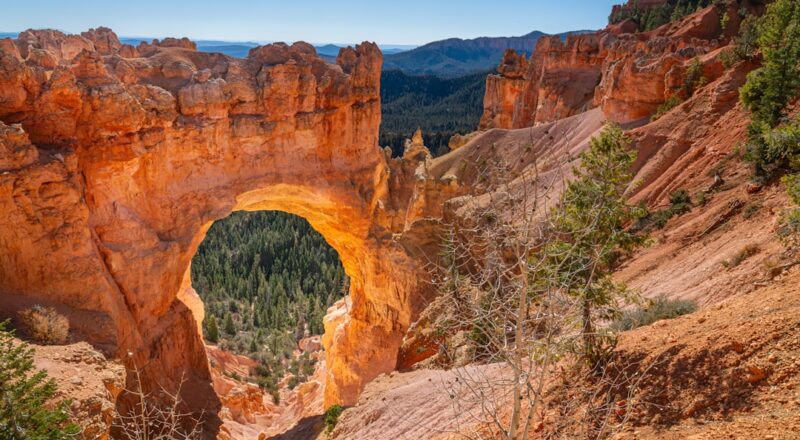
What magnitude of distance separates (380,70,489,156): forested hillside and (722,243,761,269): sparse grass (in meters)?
80.1

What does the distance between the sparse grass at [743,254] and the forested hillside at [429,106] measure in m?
80.1

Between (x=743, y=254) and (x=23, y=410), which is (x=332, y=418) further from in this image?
(x=743, y=254)

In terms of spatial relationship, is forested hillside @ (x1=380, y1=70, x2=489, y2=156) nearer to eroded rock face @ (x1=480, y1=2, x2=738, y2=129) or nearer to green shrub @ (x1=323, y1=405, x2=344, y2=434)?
eroded rock face @ (x1=480, y1=2, x2=738, y2=129)

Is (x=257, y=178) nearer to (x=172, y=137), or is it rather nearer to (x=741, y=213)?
(x=172, y=137)

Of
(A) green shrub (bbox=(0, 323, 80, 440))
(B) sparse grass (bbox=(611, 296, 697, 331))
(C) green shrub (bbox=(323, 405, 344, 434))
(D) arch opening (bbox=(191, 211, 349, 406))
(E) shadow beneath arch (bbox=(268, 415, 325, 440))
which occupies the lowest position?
(D) arch opening (bbox=(191, 211, 349, 406))

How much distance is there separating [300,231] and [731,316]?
194 ft

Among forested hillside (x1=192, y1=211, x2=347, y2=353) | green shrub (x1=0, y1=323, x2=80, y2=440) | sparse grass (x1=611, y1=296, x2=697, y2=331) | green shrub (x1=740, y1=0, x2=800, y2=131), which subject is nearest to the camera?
green shrub (x1=0, y1=323, x2=80, y2=440)

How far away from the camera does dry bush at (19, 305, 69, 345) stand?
15844 mm

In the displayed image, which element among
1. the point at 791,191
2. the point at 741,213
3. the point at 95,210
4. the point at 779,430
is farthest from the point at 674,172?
the point at 95,210

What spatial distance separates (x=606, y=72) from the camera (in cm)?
4200

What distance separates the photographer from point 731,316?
32.8 ft

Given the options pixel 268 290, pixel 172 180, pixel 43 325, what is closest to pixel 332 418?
pixel 43 325

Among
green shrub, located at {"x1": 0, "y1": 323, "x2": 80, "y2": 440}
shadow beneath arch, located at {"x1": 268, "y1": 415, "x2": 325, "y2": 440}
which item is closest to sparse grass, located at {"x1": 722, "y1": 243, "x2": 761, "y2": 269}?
green shrub, located at {"x1": 0, "y1": 323, "x2": 80, "y2": 440}

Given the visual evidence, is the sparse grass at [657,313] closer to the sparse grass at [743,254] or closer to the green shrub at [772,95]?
the sparse grass at [743,254]
